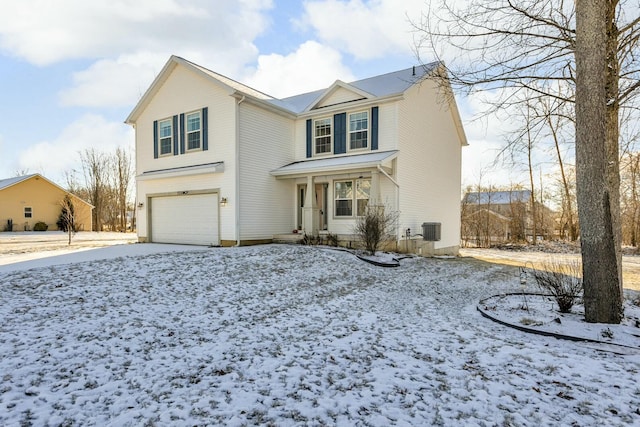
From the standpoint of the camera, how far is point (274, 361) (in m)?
3.79

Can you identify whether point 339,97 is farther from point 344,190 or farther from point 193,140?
point 193,140

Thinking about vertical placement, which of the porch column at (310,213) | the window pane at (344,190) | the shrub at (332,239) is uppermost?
the window pane at (344,190)

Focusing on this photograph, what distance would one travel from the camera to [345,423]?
2.66 meters

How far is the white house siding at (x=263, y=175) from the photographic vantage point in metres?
12.7

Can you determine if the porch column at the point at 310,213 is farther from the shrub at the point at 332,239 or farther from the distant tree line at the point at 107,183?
the distant tree line at the point at 107,183

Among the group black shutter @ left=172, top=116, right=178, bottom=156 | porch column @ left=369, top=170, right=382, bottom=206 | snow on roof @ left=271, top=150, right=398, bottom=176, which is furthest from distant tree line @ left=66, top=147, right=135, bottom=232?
porch column @ left=369, top=170, right=382, bottom=206

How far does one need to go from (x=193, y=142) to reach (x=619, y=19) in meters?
13.2

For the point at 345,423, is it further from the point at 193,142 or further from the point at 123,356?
the point at 193,142

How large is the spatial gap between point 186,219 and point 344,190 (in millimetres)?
6605

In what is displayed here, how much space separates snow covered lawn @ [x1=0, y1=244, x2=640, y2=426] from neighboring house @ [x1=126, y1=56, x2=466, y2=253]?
617cm

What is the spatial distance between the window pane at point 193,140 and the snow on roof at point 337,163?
3.31 meters

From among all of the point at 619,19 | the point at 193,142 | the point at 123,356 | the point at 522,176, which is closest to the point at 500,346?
the point at 123,356

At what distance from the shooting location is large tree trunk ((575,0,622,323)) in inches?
188

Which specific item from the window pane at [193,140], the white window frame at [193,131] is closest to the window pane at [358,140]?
the white window frame at [193,131]
